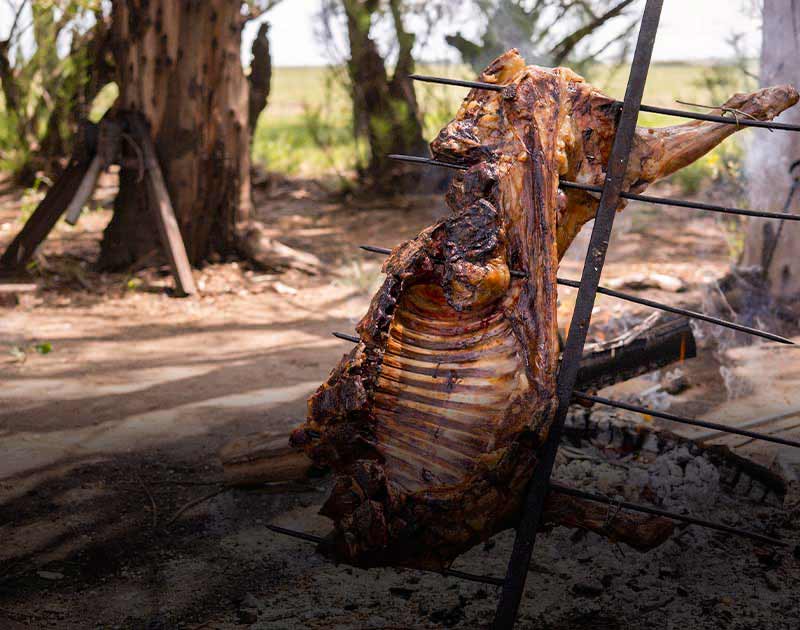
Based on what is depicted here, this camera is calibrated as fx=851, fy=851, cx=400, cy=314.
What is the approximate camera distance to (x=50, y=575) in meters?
2.62

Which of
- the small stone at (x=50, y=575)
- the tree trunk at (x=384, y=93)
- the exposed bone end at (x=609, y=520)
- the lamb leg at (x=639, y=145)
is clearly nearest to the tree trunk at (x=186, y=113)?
the tree trunk at (x=384, y=93)

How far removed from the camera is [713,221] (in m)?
8.45

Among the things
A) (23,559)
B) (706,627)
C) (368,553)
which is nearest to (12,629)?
(23,559)

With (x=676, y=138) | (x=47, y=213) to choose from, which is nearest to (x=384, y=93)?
(x=47, y=213)

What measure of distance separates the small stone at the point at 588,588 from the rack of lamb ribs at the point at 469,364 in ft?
1.12

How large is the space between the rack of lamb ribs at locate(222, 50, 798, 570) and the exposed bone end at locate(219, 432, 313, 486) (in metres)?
0.81

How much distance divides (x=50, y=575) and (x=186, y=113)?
4.62 metres

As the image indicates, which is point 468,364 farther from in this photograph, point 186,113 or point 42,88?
point 42,88

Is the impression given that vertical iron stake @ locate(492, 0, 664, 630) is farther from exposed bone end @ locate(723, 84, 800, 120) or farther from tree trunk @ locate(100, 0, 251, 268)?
tree trunk @ locate(100, 0, 251, 268)

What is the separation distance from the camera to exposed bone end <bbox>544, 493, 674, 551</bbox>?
89.2 inches

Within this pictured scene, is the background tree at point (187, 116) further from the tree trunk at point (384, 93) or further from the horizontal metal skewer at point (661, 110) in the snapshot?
the horizontal metal skewer at point (661, 110)

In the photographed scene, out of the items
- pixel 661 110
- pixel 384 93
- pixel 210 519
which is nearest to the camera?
pixel 661 110

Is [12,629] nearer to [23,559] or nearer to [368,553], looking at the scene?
[23,559]

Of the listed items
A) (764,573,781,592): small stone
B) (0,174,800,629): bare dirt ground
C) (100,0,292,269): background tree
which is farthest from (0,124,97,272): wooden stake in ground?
(764,573,781,592): small stone
